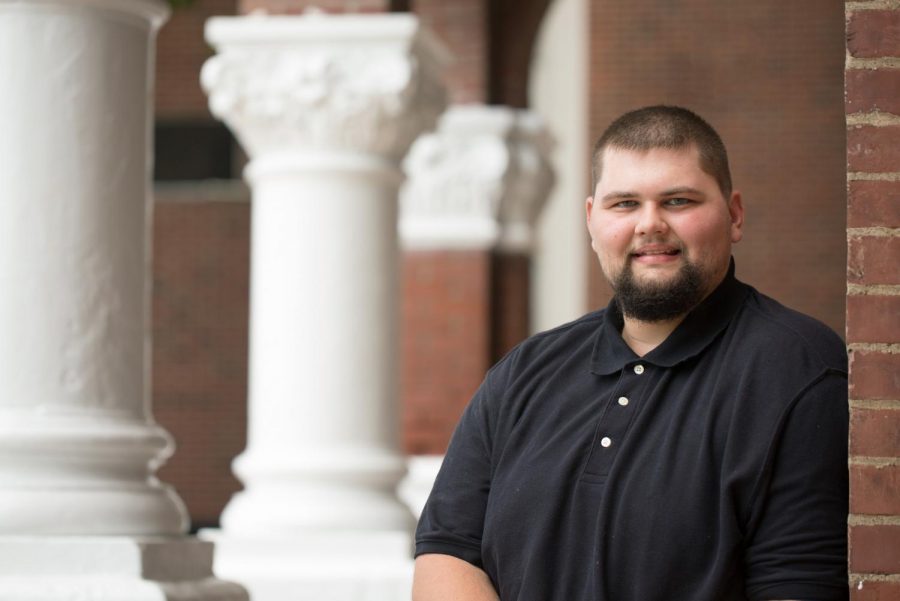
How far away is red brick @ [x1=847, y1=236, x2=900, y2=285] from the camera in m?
2.54

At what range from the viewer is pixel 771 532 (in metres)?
2.42

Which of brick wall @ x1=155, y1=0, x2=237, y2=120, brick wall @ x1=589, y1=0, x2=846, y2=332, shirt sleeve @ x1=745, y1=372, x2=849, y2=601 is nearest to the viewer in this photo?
shirt sleeve @ x1=745, y1=372, x2=849, y2=601

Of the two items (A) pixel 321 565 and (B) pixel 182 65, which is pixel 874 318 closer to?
(A) pixel 321 565

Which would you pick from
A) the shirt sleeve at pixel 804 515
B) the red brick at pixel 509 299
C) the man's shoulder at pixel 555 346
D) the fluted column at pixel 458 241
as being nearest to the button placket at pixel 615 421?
the man's shoulder at pixel 555 346

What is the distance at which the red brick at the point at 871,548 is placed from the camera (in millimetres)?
2447

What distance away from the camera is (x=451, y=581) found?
2.69m

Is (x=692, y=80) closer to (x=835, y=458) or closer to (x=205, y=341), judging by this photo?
(x=205, y=341)

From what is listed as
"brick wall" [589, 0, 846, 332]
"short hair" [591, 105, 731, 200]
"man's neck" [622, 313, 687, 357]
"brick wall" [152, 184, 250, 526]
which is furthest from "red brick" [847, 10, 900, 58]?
"brick wall" [152, 184, 250, 526]

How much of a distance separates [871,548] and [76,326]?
214 centimetres

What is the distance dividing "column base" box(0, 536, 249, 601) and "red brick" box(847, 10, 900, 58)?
209cm

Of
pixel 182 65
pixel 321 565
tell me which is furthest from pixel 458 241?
pixel 182 65

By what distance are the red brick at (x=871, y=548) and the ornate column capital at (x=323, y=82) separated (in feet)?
11.9

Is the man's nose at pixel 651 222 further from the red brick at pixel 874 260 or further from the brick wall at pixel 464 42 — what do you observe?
the brick wall at pixel 464 42

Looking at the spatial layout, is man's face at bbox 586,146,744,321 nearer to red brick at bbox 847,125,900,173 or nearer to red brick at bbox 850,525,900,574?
red brick at bbox 847,125,900,173
